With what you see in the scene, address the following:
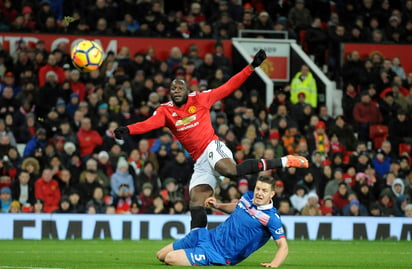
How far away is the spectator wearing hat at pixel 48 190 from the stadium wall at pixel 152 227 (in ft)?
2.17

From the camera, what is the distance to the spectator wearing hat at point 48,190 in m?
18.9

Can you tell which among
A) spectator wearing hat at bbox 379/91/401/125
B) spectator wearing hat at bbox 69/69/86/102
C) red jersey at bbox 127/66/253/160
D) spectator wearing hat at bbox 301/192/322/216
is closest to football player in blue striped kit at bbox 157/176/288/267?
red jersey at bbox 127/66/253/160

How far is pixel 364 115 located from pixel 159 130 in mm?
5439

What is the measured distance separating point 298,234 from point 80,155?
4.78m

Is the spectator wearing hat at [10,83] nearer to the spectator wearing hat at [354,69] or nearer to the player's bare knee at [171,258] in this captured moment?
the spectator wearing hat at [354,69]

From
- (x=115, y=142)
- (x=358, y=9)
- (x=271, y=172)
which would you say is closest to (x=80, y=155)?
(x=115, y=142)

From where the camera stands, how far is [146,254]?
46.7 ft

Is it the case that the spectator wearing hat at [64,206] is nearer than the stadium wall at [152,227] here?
No

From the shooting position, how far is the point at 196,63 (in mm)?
23078

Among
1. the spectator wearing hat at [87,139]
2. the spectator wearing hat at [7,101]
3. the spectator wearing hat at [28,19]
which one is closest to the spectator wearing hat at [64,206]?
the spectator wearing hat at [87,139]

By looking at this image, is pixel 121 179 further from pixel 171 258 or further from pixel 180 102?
pixel 171 258

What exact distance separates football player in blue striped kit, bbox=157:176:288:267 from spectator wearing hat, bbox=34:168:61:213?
26.3 ft

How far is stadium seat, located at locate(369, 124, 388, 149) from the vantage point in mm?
23391

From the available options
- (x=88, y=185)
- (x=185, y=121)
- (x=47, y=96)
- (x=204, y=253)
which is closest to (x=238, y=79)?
(x=185, y=121)
